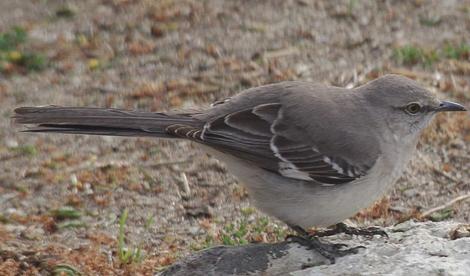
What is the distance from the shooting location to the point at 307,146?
623cm

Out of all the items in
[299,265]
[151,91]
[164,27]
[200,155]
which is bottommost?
[299,265]

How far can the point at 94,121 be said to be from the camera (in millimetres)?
6137

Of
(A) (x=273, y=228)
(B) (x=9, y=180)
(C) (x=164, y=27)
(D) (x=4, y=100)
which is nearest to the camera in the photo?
(A) (x=273, y=228)

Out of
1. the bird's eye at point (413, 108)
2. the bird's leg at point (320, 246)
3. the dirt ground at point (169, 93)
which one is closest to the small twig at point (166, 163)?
the dirt ground at point (169, 93)

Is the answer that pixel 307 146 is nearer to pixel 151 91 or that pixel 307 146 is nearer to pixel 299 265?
pixel 299 265

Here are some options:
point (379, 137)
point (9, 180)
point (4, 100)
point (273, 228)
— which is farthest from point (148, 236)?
point (4, 100)

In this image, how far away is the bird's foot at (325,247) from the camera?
19.1 feet

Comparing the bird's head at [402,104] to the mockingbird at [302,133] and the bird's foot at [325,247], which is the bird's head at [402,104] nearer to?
the mockingbird at [302,133]

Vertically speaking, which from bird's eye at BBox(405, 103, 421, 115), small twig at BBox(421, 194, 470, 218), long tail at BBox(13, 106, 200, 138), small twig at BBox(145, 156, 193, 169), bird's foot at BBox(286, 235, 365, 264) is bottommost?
small twig at BBox(421, 194, 470, 218)

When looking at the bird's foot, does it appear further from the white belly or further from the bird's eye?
the bird's eye

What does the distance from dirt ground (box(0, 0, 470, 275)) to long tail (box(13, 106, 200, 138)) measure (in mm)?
915

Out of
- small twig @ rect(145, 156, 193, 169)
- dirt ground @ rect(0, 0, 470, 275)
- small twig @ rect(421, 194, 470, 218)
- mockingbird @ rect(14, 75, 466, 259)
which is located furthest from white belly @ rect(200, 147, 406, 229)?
small twig @ rect(145, 156, 193, 169)

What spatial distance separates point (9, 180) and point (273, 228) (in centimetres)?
232

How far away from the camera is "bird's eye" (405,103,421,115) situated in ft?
21.1
